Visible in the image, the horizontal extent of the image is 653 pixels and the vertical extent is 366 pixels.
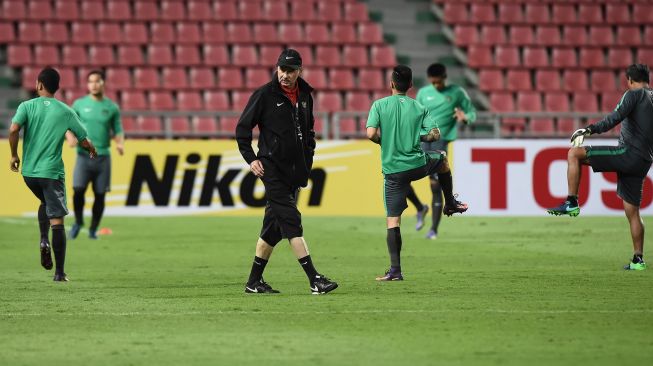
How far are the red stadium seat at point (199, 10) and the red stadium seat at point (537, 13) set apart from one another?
769 centimetres

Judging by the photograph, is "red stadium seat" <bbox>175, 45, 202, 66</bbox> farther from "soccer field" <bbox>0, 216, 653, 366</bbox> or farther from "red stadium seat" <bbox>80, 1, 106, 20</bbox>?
"soccer field" <bbox>0, 216, 653, 366</bbox>

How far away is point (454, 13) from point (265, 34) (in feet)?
16.3

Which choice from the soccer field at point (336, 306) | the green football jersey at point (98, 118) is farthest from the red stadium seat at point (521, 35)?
the green football jersey at point (98, 118)

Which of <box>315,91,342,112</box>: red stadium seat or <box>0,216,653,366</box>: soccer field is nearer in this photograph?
<box>0,216,653,366</box>: soccer field

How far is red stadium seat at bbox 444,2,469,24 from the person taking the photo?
29.9 metres

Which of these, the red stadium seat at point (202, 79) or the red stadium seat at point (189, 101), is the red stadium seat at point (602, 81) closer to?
the red stadium seat at point (202, 79)

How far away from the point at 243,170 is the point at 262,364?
1434 cm

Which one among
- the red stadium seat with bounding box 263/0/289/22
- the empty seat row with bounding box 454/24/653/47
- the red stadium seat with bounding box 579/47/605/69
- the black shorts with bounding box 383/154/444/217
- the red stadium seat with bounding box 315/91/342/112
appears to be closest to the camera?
the black shorts with bounding box 383/154/444/217

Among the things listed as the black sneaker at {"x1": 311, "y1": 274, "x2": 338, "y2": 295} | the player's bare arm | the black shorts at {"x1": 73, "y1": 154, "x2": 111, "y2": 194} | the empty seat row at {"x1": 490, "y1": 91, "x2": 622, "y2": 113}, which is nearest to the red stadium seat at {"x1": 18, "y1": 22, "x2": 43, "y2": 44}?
the empty seat row at {"x1": 490, "y1": 91, "x2": 622, "y2": 113}

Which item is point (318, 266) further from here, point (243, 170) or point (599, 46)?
point (599, 46)

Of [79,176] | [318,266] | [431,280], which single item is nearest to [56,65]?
[79,176]

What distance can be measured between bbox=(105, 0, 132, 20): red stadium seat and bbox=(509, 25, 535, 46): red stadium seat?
8984mm

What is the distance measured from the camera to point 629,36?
30.2m

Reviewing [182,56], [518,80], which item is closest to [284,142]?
[182,56]
